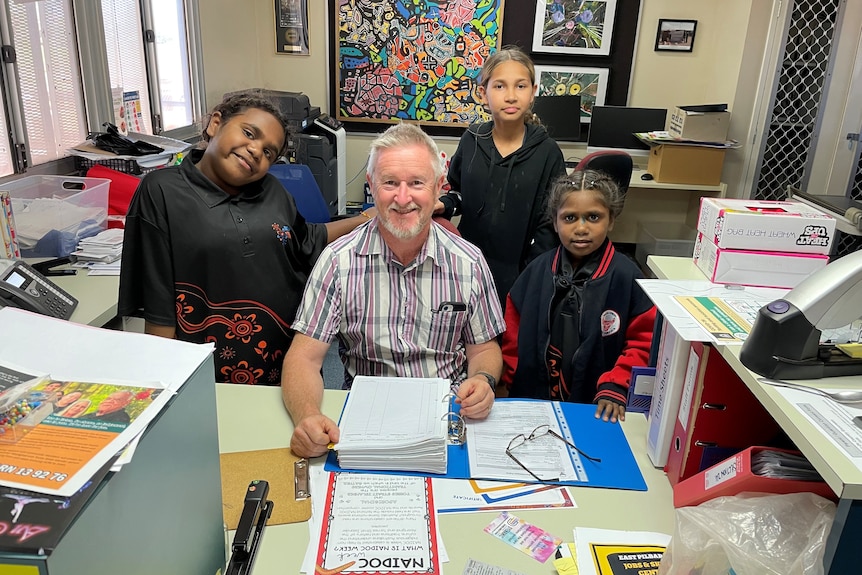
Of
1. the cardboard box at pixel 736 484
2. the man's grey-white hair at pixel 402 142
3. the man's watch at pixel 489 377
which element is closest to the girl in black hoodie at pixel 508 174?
the man's grey-white hair at pixel 402 142

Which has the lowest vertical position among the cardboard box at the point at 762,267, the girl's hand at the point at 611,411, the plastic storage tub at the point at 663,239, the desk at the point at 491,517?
the plastic storage tub at the point at 663,239

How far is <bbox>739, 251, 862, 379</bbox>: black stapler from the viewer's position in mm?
860

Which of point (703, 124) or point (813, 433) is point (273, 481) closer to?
point (813, 433)

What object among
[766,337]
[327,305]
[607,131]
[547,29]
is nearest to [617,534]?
[766,337]

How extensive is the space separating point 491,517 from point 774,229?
30.5 inches

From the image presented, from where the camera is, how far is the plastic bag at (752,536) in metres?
0.80

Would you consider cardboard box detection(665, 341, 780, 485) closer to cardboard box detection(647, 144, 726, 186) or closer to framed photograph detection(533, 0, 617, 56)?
cardboard box detection(647, 144, 726, 186)

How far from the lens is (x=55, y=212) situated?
220 centimetres

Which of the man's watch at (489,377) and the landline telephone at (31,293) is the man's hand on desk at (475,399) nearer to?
the man's watch at (489,377)

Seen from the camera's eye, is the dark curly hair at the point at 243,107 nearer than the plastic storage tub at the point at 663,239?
Yes

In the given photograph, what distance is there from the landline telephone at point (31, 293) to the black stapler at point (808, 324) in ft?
5.74

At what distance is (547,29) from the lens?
462 cm

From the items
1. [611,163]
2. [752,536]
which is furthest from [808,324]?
[611,163]

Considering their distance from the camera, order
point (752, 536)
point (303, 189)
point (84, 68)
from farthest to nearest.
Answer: point (84, 68), point (303, 189), point (752, 536)
